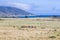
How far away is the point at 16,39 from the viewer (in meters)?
22.8

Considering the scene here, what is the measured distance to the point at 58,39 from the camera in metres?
23.1

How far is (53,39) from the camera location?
900 inches

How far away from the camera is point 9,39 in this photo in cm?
2294

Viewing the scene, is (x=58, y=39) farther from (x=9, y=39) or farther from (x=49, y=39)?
(x=9, y=39)

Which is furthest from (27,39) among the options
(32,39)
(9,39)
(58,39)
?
(58,39)

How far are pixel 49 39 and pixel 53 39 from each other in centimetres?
48

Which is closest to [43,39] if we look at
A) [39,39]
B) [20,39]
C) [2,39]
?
[39,39]

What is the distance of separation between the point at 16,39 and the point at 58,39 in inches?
201

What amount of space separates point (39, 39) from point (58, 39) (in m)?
2.35

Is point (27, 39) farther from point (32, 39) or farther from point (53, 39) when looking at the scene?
point (53, 39)

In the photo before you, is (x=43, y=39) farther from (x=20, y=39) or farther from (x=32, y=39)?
(x=20, y=39)

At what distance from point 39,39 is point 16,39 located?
9.08 feet

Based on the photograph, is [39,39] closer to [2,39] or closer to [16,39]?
[16,39]

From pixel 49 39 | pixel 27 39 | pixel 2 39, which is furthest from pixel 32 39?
pixel 2 39
